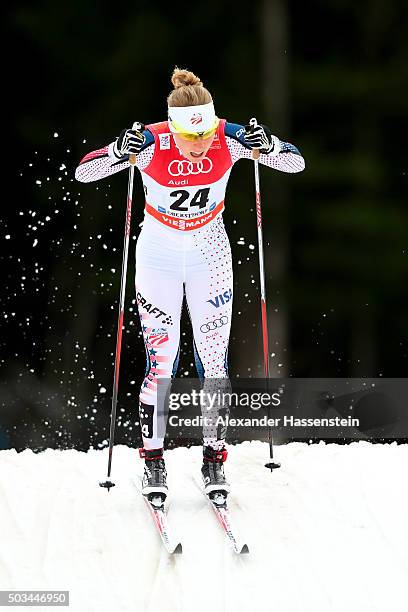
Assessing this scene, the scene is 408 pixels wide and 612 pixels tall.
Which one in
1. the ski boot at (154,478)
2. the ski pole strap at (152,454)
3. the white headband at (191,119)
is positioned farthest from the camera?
the ski pole strap at (152,454)

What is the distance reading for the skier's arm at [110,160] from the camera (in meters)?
4.46

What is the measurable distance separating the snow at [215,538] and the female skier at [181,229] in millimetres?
302

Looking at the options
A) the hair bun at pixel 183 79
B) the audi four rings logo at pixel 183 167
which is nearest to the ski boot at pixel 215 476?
the audi four rings logo at pixel 183 167

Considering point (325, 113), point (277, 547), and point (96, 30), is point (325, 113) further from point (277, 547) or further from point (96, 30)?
point (277, 547)

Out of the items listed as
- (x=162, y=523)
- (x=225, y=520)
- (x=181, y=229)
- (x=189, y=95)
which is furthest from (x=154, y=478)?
(x=189, y=95)

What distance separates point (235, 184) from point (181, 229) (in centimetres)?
832

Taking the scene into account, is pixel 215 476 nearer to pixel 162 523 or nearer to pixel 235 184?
pixel 162 523

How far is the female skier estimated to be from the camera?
175 inches

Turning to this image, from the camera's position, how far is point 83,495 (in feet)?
15.9

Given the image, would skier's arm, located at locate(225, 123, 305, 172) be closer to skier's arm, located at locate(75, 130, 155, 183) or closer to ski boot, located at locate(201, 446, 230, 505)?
skier's arm, located at locate(75, 130, 155, 183)

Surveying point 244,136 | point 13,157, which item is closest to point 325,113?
point 13,157

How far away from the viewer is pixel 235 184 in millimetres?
12758

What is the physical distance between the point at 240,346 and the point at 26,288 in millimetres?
3024

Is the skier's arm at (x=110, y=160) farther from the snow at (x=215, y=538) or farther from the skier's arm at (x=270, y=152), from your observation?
the snow at (x=215, y=538)
